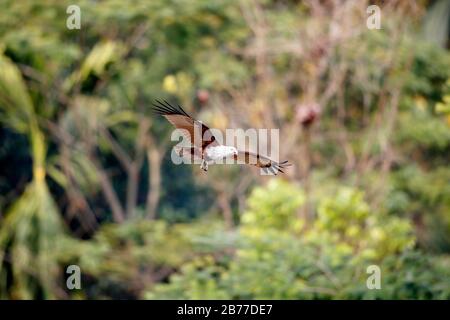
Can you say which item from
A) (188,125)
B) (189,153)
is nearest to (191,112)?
(189,153)

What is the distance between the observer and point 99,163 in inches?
386

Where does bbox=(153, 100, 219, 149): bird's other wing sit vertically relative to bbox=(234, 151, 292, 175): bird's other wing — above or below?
above

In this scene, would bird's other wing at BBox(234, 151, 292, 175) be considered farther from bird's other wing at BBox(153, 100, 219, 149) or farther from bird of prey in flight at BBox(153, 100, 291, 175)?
bird's other wing at BBox(153, 100, 219, 149)

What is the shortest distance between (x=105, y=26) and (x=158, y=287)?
4.22 m

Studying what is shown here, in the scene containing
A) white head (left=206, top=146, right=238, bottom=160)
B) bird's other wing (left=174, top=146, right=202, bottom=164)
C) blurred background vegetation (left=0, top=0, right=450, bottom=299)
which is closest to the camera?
white head (left=206, top=146, right=238, bottom=160)

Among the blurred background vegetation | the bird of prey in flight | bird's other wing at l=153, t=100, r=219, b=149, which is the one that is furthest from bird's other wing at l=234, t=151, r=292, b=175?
the blurred background vegetation

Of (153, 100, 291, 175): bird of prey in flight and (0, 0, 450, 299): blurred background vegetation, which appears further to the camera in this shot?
(0, 0, 450, 299): blurred background vegetation

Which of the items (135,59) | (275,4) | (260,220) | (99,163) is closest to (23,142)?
(99,163)

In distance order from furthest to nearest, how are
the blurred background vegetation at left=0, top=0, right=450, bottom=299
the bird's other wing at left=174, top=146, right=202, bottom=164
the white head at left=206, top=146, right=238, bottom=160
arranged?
the blurred background vegetation at left=0, top=0, right=450, bottom=299, the bird's other wing at left=174, top=146, right=202, bottom=164, the white head at left=206, top=146, right=238, bottom=160

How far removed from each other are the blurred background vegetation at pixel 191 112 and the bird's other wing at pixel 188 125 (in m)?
2.80

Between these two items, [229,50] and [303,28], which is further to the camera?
[229,50]

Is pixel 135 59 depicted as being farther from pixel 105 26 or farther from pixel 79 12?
pixel 79 12

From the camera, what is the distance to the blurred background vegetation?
7230mm
